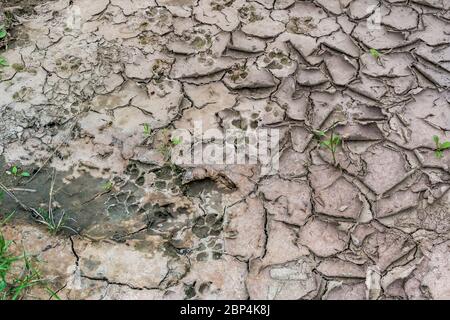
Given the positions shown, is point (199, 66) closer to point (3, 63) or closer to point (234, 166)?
point (234, 166)

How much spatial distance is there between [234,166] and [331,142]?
0.49 metres

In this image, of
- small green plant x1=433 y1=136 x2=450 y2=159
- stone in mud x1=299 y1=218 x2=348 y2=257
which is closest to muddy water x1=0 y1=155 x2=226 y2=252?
stone in mud x1=299 y1=218 x2=348 y2=257

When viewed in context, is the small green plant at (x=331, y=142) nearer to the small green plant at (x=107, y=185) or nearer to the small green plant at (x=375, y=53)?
the small green plant at (x=375, y=53)

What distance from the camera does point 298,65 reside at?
291cm

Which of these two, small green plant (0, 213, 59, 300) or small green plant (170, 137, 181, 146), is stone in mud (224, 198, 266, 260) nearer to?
small green plant (170, 137, 181, 146)

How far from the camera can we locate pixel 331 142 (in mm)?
2520

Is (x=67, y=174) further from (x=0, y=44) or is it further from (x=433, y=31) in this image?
(x=433, y=31)

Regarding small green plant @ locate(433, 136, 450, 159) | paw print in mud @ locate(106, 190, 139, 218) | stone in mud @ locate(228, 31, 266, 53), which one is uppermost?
stone in mud @ locate(228, 31, 266, 53)

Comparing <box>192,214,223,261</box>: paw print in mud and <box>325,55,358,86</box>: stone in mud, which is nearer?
<box>192,214,223,261</box>: paw print in mud

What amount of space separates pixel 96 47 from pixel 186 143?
3.08ft

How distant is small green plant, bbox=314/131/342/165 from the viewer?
252cm

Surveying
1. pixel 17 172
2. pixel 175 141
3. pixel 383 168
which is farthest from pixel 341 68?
pixel 17 172

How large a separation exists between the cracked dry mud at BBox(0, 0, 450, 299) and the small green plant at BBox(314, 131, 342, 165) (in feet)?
0.10
